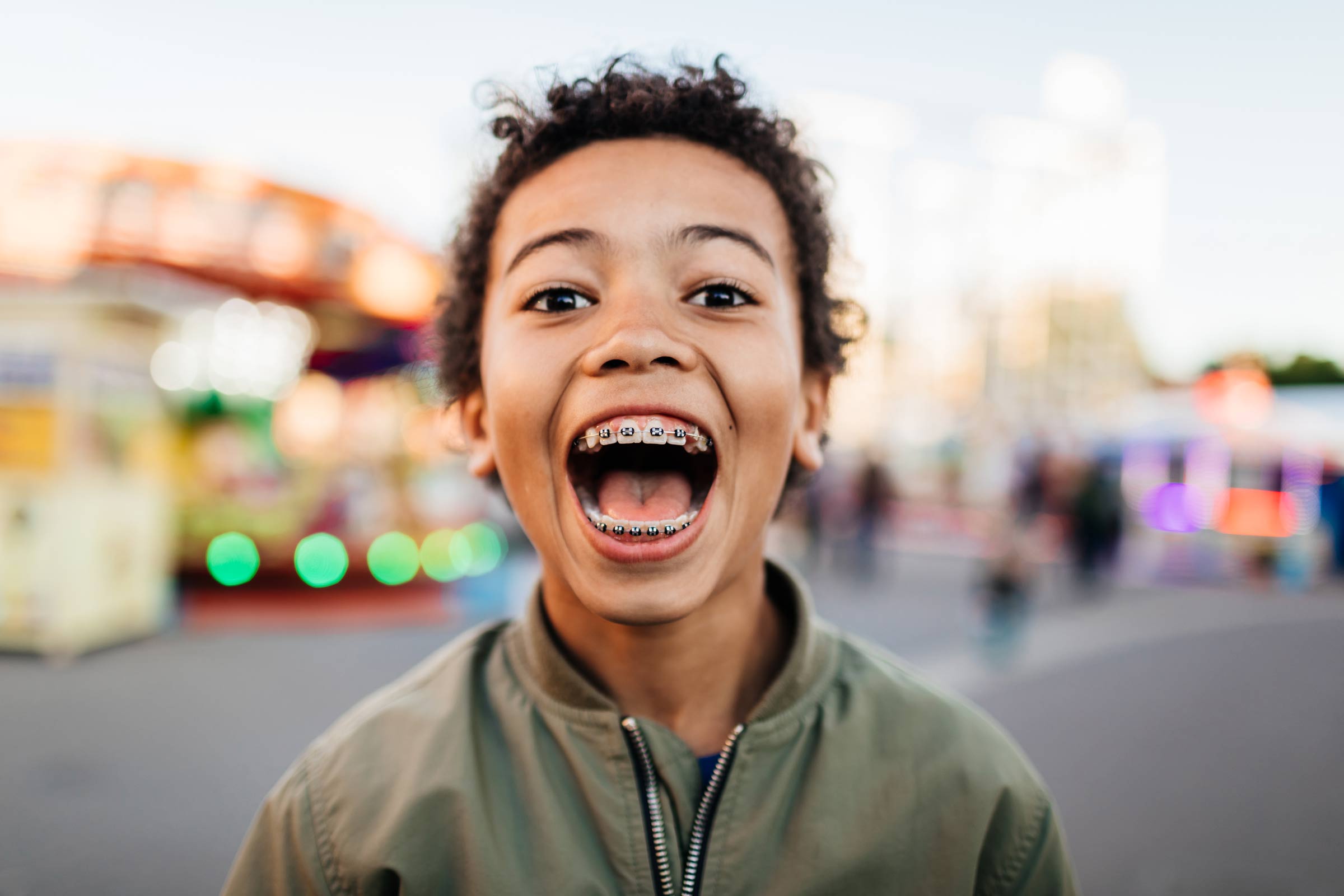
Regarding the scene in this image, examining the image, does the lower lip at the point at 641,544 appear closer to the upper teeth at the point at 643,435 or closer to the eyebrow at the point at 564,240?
the upper teeth at the point at 643,435

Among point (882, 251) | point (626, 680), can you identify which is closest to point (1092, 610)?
point (626, 680)

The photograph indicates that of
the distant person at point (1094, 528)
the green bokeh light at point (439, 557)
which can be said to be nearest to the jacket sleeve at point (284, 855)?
the green bokeh light at point (439, 557)

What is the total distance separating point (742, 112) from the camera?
5.19ft

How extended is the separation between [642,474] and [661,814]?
54 centimetres

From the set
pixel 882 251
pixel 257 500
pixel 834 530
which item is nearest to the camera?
pixel 257 500

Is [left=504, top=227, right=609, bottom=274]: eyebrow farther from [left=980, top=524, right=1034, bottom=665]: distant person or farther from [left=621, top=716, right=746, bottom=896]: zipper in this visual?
[left=980, top=524, right=1034, bottom=665]: distant person

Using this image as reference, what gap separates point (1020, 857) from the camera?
4.33 ft

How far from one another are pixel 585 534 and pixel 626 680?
1.07 feet

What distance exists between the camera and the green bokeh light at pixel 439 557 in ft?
28.2

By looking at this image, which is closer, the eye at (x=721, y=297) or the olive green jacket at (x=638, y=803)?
the olive green jacket at (x=638, y=803)

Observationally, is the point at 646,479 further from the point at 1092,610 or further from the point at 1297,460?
the point at 1297,460

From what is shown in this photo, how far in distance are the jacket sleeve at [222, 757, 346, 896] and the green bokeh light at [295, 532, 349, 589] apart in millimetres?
7284

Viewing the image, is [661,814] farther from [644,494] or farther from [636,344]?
[636,344]

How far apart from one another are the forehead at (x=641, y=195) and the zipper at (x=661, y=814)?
0.78 meters
